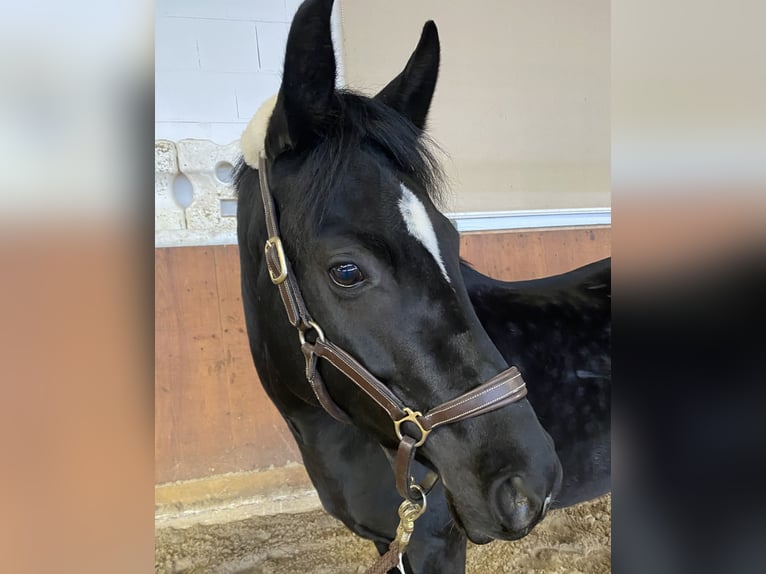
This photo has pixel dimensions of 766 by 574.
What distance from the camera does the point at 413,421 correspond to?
546 mm

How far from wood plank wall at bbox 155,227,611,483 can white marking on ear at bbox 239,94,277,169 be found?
680mm

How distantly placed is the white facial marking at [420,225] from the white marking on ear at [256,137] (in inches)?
9.6

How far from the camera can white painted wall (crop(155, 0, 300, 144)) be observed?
0.97 m

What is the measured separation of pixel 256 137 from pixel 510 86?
0.85 metres

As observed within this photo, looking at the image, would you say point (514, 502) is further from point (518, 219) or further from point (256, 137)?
point (518, 219)

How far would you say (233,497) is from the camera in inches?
56.9

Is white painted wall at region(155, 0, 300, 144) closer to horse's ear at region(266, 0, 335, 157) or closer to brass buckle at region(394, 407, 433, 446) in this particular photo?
horse's ear at region(266, 0, 335, 157)

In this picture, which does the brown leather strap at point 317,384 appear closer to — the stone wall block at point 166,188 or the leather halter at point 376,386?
the leather halter at point 376,386
